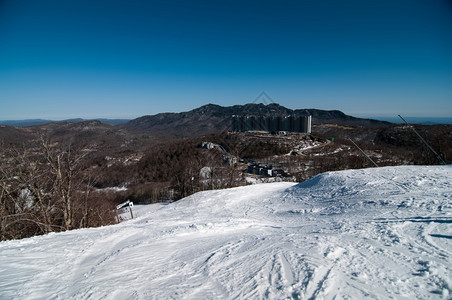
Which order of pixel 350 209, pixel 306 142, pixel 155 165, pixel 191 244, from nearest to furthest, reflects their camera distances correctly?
pixel 191 244
pixel 350 209
pixel 155 165
pixel 306 142

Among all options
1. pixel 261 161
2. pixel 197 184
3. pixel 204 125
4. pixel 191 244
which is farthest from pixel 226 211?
pixel 204 125

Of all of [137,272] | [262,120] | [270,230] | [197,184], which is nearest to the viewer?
[137,272]

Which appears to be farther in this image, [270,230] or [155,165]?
[155,165]

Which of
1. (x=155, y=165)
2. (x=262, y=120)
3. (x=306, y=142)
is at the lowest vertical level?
(x=155, y=165)

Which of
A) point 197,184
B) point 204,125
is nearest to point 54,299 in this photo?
point 197,184

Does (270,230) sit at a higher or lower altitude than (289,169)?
higher

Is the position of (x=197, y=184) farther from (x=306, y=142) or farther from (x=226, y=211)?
(x=306, y=142)

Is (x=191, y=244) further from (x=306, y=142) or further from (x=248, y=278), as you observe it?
(x=306, y=142)
